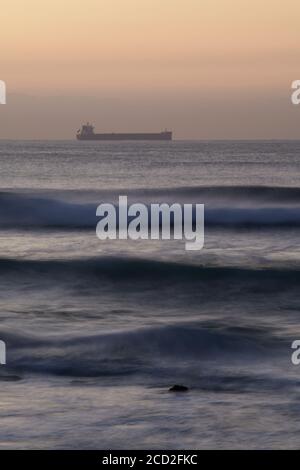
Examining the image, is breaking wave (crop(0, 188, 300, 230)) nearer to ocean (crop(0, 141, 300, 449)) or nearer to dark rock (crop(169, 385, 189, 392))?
ocean (crop(0, 141, 300, 449))

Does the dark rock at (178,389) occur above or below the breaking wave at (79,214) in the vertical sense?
below

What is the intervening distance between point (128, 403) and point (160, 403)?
30 cm

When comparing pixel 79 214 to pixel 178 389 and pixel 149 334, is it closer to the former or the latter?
pixel 149 334

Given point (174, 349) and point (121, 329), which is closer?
point (174, 349)

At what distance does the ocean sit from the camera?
8.41m

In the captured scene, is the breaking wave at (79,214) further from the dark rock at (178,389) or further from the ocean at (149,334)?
the dark rock at (178,389)

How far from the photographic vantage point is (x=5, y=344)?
39.5 ft

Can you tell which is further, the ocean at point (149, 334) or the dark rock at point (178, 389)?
the dark rock at point (178, 389)

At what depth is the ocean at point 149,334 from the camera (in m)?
8.41

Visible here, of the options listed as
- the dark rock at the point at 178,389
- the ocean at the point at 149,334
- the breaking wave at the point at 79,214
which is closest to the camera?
the ocean at the point at 149,334

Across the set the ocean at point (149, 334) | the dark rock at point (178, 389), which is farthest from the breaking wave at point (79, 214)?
the dark rock at point (178, 389)

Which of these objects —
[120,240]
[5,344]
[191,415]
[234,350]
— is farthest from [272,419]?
[120,240]

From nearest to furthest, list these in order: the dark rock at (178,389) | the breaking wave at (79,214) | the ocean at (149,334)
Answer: the ocean at (149,334)
the dark rock at (178,389)
the breaking wave at (79,214)
